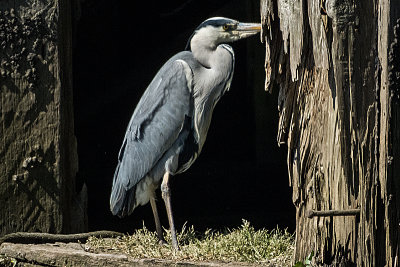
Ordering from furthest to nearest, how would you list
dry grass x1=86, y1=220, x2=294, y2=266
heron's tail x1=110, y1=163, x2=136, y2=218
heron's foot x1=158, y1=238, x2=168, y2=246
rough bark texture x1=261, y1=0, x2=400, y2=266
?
heron's tail x1=110, y1=163, x2=136, y2=218
heron's foot x1=158, y1=238, x2=168, y2=246
dry grass x1=86, y1=220, x2=294, y2=266
rough bark texture x1=261, y1=0, x2=400, y2=266

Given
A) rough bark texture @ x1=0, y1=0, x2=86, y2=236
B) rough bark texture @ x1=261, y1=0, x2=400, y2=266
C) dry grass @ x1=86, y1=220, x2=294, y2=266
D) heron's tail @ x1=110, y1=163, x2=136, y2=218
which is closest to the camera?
rough bark texture @ x1=261, y1=0, x2=400, y2=266

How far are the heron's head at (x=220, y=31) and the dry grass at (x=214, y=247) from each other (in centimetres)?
108

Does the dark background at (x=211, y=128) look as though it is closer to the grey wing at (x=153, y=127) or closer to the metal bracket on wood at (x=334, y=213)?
the grey wing at (x=153, y=127)

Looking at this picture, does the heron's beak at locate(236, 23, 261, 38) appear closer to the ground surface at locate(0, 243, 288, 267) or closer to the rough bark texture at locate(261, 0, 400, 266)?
the rough bark texture at locate(261, 0, 400, 266)

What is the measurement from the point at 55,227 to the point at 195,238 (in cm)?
78

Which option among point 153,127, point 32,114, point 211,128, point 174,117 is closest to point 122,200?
point 153,127

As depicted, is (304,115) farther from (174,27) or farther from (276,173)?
(174,27)

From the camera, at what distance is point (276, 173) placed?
6.81 meters

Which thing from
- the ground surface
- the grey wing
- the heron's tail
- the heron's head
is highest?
the heron's head

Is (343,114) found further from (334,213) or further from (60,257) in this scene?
(60,257)

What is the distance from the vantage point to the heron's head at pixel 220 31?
17.5 ft

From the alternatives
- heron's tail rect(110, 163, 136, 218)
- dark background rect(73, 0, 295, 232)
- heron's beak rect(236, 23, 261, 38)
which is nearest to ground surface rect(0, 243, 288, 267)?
heron's tail rect(110, 163, 136, 218)

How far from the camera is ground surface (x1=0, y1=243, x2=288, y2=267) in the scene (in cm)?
472

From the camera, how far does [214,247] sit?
15.8ft
